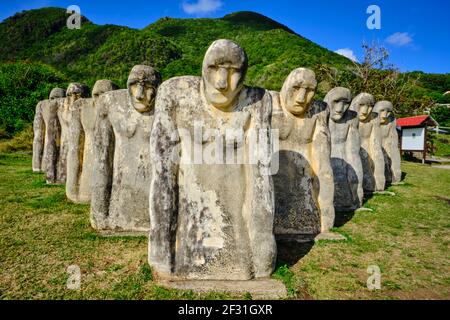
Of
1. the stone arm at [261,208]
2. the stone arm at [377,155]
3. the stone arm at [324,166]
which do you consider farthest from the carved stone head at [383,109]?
the stone arm at [261,208]

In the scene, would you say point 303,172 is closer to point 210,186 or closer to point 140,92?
point 210,186

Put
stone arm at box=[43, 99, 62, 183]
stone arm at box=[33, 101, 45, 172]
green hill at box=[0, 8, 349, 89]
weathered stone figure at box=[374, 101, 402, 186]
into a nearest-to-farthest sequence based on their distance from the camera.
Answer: stone arm at box=[43, 99, 62, 183] → weathered stone figure at box=[374, 101, 402, 186] → stone arm at box=[33, 101, 45, 172] → green hill at box=[0, 8, 349, 89]

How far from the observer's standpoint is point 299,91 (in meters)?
5.16

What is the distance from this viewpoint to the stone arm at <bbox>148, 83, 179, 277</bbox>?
3.78 metres

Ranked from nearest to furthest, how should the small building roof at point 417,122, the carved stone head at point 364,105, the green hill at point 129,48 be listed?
the carved stone head at point 364,105 → the small building roof at point 417,122 → the green hill at point 129,48

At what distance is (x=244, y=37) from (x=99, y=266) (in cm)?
4237

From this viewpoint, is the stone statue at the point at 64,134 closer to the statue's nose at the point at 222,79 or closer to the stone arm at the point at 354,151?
the statue's nose at the point at 222,79

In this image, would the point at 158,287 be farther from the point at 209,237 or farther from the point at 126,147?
the point at 126,147

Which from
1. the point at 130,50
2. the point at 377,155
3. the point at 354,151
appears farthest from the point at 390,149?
the point at 130,50

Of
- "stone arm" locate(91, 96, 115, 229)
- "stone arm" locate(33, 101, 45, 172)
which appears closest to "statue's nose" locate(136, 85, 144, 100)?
"stone arm" locate(91, 96, 115, 229)

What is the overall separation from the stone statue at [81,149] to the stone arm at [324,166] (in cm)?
447

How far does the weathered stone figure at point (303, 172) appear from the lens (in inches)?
219

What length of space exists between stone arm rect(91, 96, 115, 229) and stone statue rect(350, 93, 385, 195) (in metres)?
6.12

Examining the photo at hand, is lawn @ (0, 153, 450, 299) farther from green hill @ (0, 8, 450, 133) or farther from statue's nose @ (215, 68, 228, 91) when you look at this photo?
green hill @ (0, 8, 450, 133)
